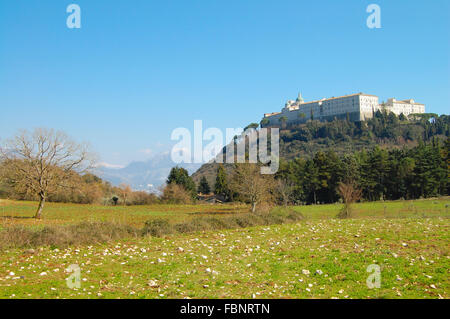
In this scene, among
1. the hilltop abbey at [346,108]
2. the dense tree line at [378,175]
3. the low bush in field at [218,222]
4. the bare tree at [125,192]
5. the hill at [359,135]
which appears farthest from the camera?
the hilltop abbey at [346,108]

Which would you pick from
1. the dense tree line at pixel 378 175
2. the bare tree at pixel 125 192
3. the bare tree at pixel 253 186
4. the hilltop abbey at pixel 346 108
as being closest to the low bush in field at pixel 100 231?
the bare tree at pixel 253 186

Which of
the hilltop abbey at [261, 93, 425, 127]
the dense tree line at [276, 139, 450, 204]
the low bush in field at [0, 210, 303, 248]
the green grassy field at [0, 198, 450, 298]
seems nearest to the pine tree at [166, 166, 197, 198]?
the dense tree line at [276, 139, 450, 204]

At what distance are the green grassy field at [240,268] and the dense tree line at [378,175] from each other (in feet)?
161

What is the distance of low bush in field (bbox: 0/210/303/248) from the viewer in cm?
1307

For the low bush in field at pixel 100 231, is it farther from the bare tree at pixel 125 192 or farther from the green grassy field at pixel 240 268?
the bare tree at pixel 125 192

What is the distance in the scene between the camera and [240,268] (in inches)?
396

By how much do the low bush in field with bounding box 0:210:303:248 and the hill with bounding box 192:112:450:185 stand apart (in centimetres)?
10543

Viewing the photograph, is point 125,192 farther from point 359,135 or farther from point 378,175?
point 359,135

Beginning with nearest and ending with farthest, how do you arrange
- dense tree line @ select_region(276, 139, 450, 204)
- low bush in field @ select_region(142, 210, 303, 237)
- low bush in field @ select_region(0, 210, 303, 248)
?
low bush in field @ select_region(0, 210, 303, 248)
low bush in field @ select_region(142, 210, 303, 237)
dense tree line @ select_region(276, 139, 450, 204)

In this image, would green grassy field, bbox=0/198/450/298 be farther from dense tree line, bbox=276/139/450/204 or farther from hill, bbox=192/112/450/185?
hill, bbox=192/112/450/185

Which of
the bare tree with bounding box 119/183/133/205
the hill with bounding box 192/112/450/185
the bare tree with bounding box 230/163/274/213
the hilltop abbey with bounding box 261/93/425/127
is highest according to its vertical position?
the hilltop abbey with bounding box 261/93/425/127

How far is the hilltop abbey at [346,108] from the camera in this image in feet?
517

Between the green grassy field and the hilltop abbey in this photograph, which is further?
the hilltop abbey
